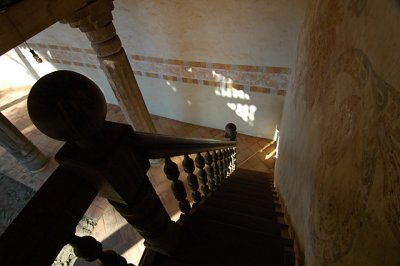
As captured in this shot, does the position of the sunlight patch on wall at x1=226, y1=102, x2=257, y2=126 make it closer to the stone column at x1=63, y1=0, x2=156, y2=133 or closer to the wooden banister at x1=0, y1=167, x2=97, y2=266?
the stone column at x1=63, y1=0, x2=156, y2=133

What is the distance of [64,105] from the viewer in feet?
1.44

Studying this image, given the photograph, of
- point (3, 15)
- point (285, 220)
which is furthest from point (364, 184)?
point (3, 15)

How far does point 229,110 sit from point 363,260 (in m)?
3.98

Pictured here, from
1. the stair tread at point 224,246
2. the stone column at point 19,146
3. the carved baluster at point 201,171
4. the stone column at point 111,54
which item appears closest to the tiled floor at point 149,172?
the stone column at point 19,146

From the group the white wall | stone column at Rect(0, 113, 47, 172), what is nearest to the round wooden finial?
the white wall

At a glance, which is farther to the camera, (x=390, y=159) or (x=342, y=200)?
(x=342, y=200)

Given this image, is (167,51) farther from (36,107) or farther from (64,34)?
(36,107)

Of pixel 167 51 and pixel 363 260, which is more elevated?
pixel 167 51

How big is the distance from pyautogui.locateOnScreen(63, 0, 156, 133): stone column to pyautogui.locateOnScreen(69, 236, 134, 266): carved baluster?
216cm

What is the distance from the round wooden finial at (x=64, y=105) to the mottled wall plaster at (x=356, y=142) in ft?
2.00

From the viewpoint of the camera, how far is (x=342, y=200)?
749 millimetres

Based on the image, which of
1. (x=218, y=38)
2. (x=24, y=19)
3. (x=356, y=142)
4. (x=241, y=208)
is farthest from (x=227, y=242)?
(x=218, y=38)

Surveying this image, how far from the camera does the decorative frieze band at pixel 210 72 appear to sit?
357 cm

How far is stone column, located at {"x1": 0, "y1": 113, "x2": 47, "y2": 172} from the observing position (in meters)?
4.07
